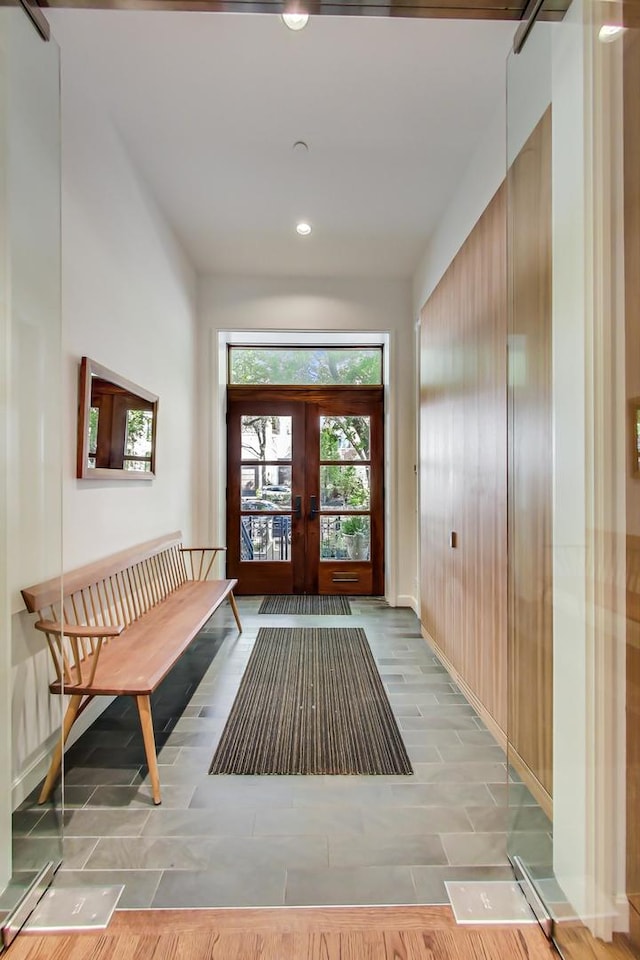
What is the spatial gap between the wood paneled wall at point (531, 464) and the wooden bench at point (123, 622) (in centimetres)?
137

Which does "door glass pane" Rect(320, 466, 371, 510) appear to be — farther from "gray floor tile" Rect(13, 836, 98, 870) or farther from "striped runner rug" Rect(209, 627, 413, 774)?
"gray floor tile" Rect(13, 836, 98, 870)

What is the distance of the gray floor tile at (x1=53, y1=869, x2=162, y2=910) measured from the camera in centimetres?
129

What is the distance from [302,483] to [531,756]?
349cm

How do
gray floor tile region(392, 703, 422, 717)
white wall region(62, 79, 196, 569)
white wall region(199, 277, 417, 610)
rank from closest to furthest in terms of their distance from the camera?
white wall region(62, 79, 196, 569) → gray floor tile region(392, 703, 422, 717) → white wall region(199, 277, 417, 610)

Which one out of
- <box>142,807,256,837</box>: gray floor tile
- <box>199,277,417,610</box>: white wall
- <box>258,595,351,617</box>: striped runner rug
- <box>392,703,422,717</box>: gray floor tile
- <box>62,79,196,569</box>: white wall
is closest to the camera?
<box>142,807,256,837</box>: gray floor tile

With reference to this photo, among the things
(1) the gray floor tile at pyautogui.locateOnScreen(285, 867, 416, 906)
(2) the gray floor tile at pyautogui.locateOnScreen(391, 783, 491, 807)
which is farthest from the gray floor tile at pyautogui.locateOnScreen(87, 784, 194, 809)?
(2) the gray floor tile at pyautogui.locateOnScreen(391, 783, 491, 807)

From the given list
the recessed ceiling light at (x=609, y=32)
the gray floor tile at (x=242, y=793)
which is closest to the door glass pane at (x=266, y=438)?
the gray floor tile at (x=242, y=793)

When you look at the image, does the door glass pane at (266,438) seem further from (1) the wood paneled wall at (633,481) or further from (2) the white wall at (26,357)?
(1) the wood paneled wall at (633,481)

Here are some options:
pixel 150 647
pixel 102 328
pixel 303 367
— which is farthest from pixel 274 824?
pixel 303 367

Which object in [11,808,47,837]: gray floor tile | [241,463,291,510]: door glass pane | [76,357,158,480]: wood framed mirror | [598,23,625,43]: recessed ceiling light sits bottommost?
[11,808,47,837]: gray floor tile

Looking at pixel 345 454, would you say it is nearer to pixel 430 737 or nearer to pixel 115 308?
pixel 115 308

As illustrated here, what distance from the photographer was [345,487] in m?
4.73

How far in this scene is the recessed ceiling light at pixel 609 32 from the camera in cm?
110

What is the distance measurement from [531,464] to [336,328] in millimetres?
3129
